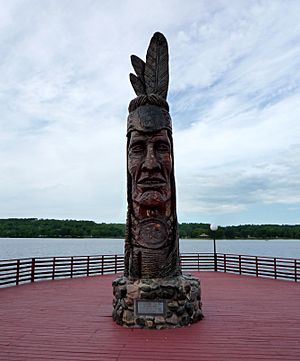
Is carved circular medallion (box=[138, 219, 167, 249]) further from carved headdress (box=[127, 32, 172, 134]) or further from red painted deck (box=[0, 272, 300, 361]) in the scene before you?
carved headdress (box=[127, 32, 172, 134])

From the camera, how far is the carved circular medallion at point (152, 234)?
7.22m

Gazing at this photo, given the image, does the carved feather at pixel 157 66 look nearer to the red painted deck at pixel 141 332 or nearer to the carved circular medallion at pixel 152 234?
the carved circular medallion at pixel 152 234

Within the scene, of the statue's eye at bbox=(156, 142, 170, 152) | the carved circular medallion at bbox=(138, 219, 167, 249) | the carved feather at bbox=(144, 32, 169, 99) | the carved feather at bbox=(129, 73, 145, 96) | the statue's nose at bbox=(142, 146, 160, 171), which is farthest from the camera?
the carved feather at bbox=(129, 73, 145, 96)

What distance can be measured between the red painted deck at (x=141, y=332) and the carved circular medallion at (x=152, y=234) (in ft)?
5.31

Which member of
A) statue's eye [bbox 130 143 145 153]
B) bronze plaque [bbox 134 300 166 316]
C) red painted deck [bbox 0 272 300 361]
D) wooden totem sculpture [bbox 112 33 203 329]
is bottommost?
red painted deck [bbox 0 272 300 361]

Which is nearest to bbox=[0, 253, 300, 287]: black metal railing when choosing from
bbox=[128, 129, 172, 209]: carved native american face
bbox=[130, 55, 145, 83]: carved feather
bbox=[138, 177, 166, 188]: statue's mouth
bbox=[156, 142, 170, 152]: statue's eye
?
bbox=[128, 129, 172, 209]: carved native american face

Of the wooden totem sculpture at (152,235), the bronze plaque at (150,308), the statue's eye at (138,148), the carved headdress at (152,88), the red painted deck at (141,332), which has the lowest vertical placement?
the red painted deck at (141,332)

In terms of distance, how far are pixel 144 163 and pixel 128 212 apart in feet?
3.80

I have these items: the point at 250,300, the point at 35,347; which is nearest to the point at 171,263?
the point at 35,347

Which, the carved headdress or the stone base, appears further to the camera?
the carved headdress

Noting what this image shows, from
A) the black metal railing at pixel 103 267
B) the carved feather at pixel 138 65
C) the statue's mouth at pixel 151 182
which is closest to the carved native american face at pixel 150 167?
the statue's mouth at pixel 151 182

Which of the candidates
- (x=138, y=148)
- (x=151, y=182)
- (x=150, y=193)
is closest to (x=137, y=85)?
(x=138, y=148)

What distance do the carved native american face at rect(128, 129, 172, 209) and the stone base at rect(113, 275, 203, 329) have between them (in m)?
1.55

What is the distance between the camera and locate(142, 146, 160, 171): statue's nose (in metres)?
7.07
